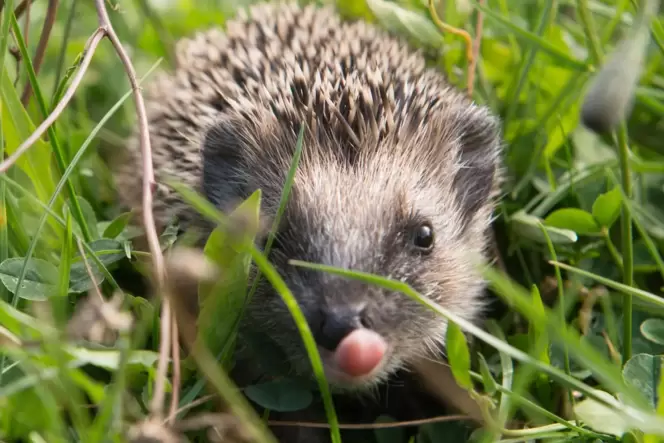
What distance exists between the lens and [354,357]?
1.78 meters

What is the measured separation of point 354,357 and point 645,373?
732 millimetres

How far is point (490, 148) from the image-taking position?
2.51 metres

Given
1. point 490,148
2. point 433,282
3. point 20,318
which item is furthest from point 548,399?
point 20,318

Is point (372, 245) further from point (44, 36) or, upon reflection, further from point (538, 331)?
point (44, 36)

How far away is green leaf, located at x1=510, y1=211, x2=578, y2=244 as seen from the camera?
2299 mm

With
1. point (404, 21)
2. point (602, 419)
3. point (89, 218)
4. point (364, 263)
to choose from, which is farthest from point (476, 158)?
point (89, 218)

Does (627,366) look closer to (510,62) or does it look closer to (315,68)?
(315,68)

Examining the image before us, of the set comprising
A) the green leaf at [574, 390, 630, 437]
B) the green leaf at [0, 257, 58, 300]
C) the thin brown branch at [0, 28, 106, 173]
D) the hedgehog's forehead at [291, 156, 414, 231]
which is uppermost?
the thin brown branch at [0, 28, 106, 173]

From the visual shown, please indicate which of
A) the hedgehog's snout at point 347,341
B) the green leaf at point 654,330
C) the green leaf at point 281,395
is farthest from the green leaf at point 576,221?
the green leaf at point 281,395

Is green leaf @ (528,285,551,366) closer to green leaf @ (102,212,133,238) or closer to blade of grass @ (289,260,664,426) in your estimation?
blade of grass @ (289,260,664,426)

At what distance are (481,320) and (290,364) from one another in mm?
758

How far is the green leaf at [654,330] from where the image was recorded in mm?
2111

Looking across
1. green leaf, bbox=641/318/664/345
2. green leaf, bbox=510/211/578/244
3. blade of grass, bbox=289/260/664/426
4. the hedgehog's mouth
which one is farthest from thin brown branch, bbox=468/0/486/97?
blade of grass, bbox=289/260/664/426

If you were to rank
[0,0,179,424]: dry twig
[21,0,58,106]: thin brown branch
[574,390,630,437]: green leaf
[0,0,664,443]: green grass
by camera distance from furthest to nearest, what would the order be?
1. [21,0,58,106]: thin brown branch
2. [574,390,630,437]: green leaf
3. [0,0,664,443]: green grass
4. [0,0,179,424]: dry twig
